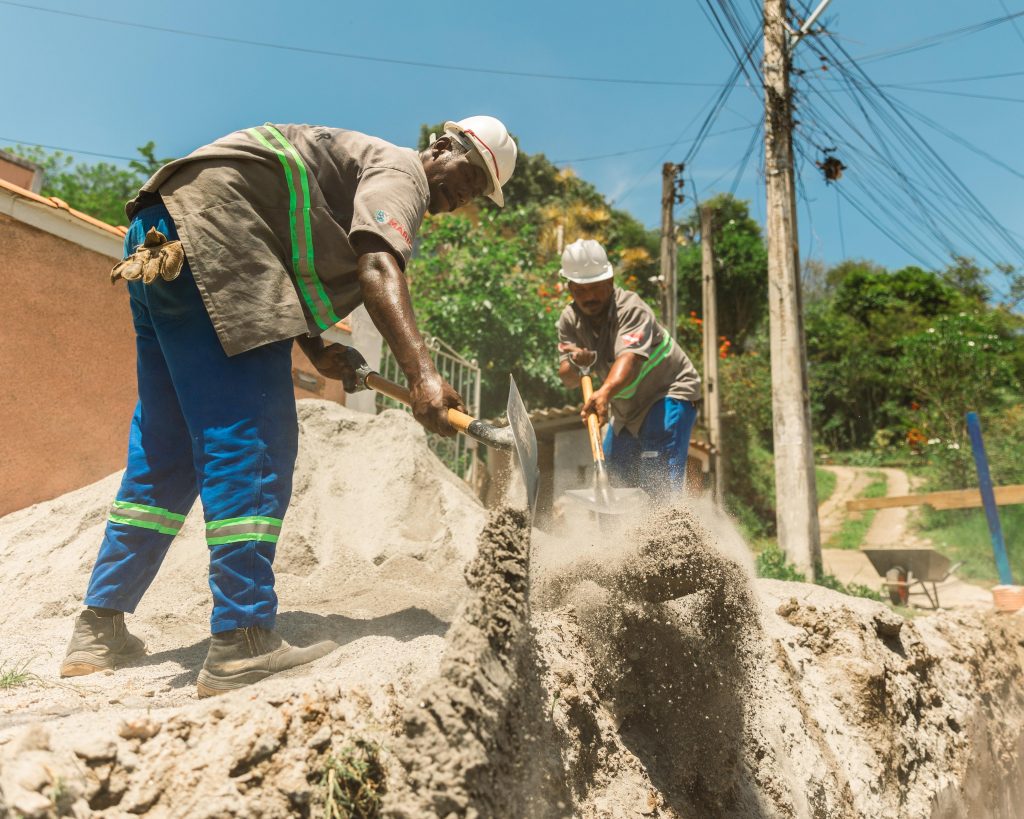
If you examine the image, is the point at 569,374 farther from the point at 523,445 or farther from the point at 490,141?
the point at 523,445

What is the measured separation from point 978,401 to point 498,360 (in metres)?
9.56

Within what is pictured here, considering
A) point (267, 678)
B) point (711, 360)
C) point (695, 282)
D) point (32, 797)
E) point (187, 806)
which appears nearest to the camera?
point (32, 797)

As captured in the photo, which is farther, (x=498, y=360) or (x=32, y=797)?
(x=498, y=360)

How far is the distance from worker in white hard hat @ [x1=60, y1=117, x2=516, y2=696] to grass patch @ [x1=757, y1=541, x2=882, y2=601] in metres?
4.87

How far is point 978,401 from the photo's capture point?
14.3 meters

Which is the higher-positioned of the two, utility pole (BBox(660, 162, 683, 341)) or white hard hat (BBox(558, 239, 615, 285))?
utility pole (BBox(660, 162, 683, 341))

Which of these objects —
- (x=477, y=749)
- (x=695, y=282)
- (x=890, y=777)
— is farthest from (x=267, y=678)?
(x=695, y=282)

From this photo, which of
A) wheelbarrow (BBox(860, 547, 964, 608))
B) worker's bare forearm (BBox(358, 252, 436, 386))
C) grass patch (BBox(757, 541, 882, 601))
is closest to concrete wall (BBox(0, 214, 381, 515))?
worker's bare forearm (BBox(358, 252, 436, 386))

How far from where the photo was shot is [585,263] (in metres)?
4.07

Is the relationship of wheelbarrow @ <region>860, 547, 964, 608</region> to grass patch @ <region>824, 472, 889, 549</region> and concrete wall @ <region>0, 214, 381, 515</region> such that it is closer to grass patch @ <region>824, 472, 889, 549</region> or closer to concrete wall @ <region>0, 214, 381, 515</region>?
grass patch @ <region>824, 472, 889, 549</region>

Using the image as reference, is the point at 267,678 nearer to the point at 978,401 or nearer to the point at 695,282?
the point at 978,401

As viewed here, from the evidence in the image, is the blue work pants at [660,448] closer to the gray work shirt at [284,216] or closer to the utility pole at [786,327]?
the gray work shirt at [284,216]

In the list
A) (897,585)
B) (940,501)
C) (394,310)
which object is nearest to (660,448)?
(394,310)

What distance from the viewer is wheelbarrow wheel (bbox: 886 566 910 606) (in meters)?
7.00
